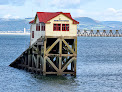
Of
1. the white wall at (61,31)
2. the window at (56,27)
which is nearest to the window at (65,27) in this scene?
the white wall at (61,31)

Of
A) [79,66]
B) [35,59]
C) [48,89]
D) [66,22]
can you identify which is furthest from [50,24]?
[79,66]

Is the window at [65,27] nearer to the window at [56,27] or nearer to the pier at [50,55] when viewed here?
the window at [56,27]

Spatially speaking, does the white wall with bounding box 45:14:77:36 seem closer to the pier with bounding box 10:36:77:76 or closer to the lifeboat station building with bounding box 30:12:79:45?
the lifeboat station building with bounding box 30:12:79:45

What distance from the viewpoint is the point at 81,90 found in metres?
48.0

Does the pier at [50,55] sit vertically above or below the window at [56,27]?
below

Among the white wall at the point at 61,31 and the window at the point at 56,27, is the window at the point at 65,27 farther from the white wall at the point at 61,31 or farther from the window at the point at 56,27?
the window at the point at 56,27

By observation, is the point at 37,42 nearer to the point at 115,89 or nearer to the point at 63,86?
the point at 63,86

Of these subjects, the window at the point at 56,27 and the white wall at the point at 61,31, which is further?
the window at the point at 56,27

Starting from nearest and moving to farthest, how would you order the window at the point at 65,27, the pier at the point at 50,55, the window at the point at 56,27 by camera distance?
1. the pier at the point at 50,55
2. the window at the point at 56,27
3. the window at the point at 65,27

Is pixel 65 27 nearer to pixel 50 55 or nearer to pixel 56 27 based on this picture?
Answer: pixel 56 27

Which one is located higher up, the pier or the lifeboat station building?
the lifeboat station building

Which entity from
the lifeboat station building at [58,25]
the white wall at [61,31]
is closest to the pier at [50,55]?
the white wall at [61,31]

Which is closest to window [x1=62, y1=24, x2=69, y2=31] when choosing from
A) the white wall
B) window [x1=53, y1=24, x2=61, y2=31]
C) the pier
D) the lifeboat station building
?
the lifeboat station building

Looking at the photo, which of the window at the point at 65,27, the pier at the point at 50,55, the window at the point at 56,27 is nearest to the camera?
the pier at the point at 50,55
